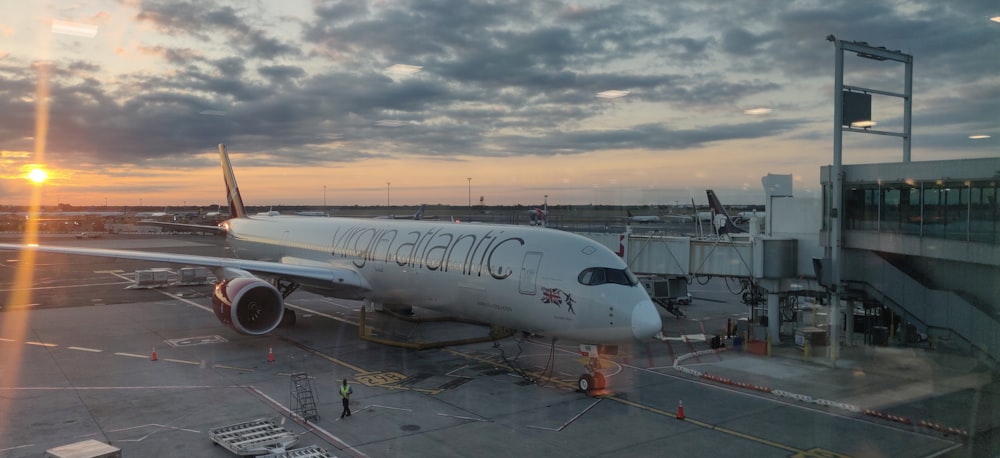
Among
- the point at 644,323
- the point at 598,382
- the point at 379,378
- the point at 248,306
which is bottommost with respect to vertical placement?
the point at 379,378

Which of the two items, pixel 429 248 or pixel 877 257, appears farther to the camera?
pixel 429 248

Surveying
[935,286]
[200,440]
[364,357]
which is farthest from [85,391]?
[935,286]

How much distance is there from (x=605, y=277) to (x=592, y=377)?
2449 mm

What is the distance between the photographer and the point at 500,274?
55.4 ft

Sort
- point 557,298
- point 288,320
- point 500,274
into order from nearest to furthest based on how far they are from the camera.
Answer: point 557,298
point 500,274
point 288,320

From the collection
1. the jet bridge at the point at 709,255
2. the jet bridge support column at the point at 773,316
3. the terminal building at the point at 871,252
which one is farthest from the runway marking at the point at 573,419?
the jet bridge at the point at 709,255

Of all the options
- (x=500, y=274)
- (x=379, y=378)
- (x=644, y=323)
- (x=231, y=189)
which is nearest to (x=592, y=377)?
(x=644, y=323)

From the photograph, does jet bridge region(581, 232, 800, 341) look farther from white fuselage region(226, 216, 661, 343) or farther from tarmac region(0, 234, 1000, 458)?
white fuselage region(226, 216, 661, 343)

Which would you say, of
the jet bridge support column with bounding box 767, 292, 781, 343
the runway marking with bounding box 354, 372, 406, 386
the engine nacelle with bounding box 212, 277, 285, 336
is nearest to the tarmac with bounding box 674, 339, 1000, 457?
the jet bridge support column with bounding box 767, 292, 781, 343

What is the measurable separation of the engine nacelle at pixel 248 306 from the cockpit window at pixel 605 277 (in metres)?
10.6

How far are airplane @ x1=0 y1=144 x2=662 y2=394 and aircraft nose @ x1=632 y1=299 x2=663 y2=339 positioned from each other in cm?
2

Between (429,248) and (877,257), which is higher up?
(429,248)

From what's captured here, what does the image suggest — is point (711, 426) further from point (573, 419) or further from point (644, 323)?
point (573, 419)

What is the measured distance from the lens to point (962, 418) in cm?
1314
